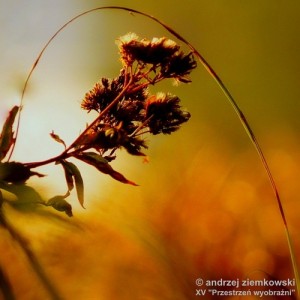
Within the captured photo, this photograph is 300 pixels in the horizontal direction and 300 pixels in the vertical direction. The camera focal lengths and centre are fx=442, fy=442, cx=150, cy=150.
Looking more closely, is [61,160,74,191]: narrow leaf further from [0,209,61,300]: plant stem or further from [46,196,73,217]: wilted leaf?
[0,209,61,300]: plant stem

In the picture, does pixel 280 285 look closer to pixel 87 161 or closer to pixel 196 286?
pixel 196 286

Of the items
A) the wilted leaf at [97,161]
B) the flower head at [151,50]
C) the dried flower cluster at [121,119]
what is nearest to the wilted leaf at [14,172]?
the dried flower cluster at [121,119]

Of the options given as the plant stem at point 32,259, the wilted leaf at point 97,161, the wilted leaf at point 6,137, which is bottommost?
the plant stem at point 32,259

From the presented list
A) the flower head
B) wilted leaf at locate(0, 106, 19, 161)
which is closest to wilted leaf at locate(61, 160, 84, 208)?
wilted leaf at locate(0, 106, 19, 161)

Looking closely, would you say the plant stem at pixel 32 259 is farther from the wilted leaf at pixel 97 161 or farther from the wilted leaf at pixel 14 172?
the wilted leaf at pixel 97 161

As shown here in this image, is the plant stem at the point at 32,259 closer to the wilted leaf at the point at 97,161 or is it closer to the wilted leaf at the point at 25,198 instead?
the wilted leaf at the point at 25,198

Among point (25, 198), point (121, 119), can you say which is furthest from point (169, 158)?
point (25, 198)

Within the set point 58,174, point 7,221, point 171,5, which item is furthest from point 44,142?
point 171,5

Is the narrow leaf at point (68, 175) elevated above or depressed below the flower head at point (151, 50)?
below
